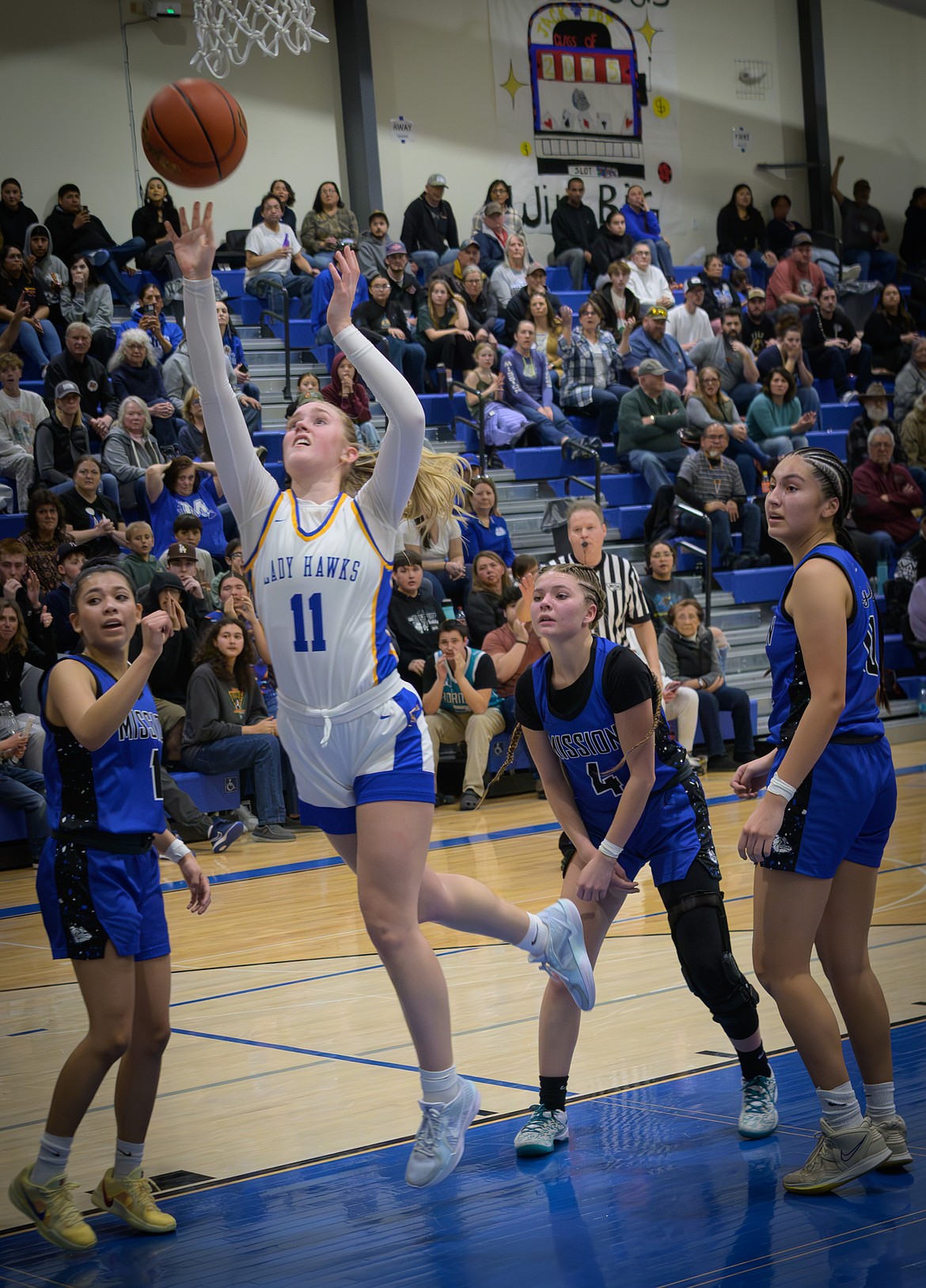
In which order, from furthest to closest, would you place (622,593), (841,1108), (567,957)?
(622,593), (567,957), (841,1108)

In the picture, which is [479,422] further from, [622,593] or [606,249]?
[622,593]

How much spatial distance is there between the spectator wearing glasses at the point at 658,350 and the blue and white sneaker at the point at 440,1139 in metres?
11.8

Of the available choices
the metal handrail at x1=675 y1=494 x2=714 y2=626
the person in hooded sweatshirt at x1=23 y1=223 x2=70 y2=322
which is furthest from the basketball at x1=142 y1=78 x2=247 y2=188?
the person in hooded sweatshirt at x1=23 y1=223 x2=70 y2=322

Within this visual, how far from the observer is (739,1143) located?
12.0 feet

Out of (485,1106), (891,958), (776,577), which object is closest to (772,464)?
(776,577)

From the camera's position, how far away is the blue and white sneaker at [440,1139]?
3.21 metres

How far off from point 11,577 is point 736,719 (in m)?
5.46

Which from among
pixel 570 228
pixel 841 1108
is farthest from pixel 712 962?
pixel 570 228

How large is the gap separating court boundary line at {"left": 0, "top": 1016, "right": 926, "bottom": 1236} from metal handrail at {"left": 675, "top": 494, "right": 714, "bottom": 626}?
312 inches

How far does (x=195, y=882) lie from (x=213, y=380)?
122 cm

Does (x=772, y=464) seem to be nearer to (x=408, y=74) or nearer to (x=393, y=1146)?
Answer: (x=408, y=74)

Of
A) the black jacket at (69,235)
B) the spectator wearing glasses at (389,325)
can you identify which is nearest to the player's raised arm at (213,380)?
the spectator wearing glasses at (389,325)

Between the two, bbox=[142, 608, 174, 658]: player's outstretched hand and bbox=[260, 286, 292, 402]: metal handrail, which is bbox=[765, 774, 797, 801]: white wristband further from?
bbox=[260, 286, 292, 402]: metal handrail

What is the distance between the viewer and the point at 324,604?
133 inches
